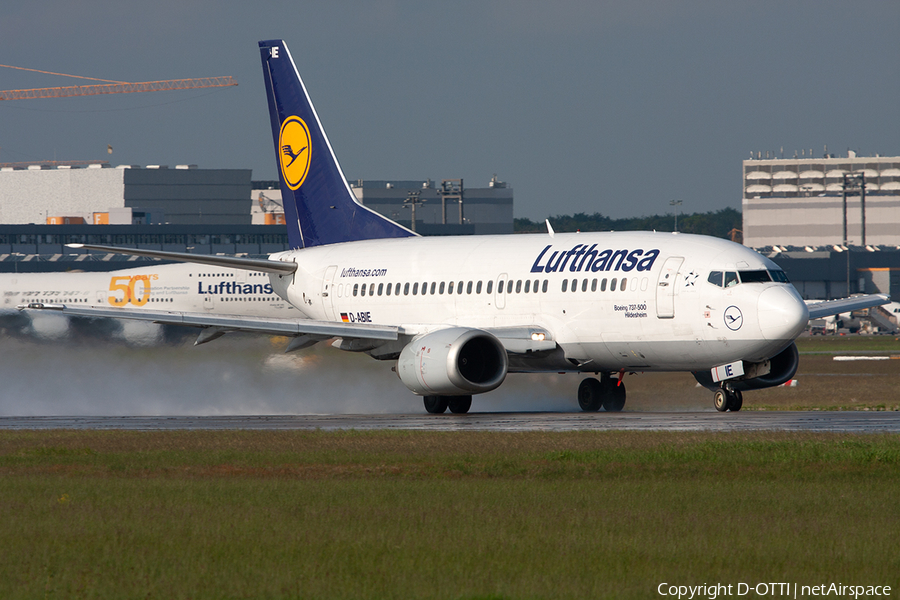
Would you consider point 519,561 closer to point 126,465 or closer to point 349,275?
point 126,465

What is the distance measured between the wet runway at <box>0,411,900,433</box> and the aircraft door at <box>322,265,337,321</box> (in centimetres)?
650

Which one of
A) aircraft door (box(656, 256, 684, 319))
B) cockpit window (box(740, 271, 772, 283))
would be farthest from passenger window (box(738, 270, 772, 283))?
aircraft door (box(656, 256, 684, 319))

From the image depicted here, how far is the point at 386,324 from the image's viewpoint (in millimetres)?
35656

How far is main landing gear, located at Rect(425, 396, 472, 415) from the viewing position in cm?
3222

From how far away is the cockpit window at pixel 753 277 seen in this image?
28297 millimetres

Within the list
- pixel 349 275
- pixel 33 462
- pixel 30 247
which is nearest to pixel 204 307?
pixel 349 275

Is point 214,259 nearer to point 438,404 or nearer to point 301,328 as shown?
point 301,328

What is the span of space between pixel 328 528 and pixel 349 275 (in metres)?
24.2

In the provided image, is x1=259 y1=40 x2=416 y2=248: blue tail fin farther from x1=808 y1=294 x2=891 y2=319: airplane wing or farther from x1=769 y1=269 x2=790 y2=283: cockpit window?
x1=769 y1=269 x2=790 y2=283: cockpit window

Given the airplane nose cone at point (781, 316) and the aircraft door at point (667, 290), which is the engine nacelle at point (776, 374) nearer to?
the airplane nose cone at point (781, 316)

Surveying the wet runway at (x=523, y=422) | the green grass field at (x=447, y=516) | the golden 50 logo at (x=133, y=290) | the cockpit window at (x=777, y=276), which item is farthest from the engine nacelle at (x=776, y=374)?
the golden 50 logo at (x=133, y=290)

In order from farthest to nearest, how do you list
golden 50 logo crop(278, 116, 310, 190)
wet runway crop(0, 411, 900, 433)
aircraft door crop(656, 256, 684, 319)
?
golden 50 logo crop(278, 116, 310, 190) < aircraft door crop(656, 256, 684, 319) < wet runway crop(0, 411, 900, 433)

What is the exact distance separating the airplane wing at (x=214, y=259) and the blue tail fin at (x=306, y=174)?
5.89 feet

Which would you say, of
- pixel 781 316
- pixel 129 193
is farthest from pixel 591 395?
pixel 129 193
